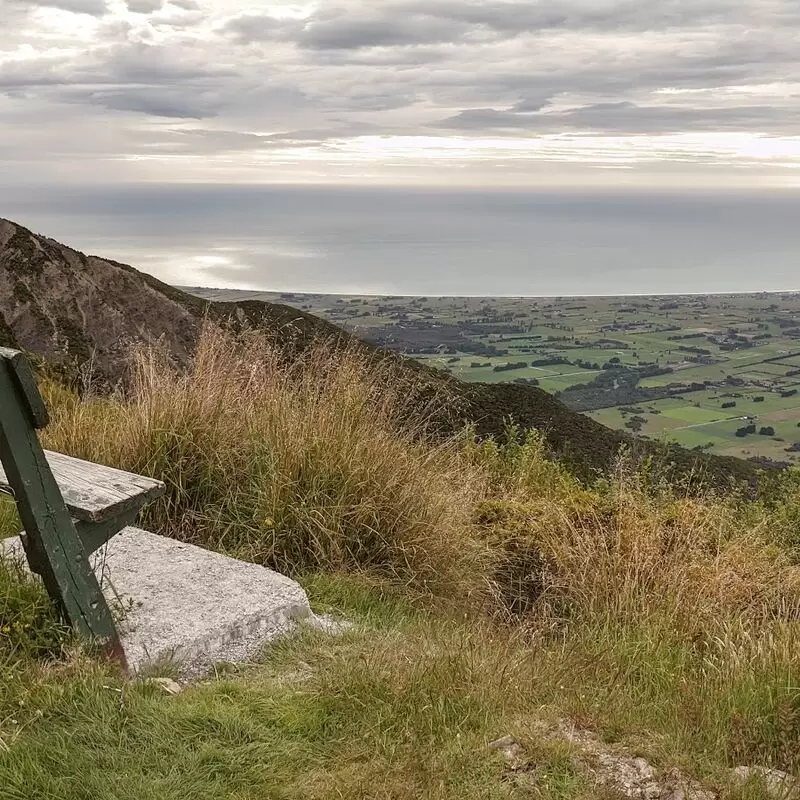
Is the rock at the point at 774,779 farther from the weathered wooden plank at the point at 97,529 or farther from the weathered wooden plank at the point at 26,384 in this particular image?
the weathered wooden plank at the point at 26,384

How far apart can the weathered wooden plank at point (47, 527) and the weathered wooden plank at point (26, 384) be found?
0.02 m

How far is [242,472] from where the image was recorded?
16.1 ft

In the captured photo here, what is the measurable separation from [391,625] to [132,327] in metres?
11.5

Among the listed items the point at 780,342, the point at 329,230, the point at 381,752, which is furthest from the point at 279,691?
the point at 329,230

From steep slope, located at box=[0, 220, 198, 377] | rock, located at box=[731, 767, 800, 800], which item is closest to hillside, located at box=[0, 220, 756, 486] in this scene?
steep slope, located at box=[0, 220, 198, 377]

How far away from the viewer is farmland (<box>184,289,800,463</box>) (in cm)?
2241

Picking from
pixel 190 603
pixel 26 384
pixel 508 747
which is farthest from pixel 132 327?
pixel 508 747

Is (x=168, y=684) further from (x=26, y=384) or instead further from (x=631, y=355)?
(x=631, y=355)

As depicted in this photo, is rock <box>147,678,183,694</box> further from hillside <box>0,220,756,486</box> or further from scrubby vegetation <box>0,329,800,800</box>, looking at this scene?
hillside <box>0,220,756,486</box>

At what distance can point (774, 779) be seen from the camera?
7.92ft

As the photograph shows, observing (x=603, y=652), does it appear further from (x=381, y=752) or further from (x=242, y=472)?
(x=242, y=472)

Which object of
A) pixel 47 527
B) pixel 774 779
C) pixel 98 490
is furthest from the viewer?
pixel 98 490

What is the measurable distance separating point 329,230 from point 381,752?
159108mm

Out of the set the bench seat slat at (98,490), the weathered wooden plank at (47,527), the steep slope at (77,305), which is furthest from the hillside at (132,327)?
the weathered wooden plank at (47,527)
